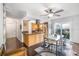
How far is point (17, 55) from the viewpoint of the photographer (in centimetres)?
176

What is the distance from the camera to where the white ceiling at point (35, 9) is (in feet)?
5.38

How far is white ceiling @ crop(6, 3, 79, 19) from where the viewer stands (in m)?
1.64

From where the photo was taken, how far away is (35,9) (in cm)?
168

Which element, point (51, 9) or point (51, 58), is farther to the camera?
point (51, 58)

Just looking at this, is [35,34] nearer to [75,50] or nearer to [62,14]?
[62,14]

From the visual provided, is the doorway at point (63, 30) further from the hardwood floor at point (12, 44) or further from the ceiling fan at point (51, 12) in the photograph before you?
the hardwood floor at point (12, 44)

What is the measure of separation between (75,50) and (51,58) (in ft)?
1.51

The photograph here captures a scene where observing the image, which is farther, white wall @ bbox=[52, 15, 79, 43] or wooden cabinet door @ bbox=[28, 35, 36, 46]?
wooden cabinet door @ bbox=[28, 35, 36, 46]

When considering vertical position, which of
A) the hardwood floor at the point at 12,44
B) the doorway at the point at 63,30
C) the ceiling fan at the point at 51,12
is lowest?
the hardwood floor at the point at 12,44

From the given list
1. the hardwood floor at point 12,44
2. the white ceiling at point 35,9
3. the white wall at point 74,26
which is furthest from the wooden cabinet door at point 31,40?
the white wall at point 74,26

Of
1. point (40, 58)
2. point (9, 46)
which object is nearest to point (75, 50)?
point (40, 58)

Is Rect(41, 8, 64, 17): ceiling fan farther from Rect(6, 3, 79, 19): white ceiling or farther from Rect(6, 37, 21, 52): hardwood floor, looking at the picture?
Rect(6, 37, 21, 52): hardwood floor

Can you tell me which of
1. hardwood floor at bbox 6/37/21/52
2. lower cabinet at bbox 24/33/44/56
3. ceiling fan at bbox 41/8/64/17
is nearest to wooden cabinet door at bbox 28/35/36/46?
lower cabinet at bbox 24/33/44/56

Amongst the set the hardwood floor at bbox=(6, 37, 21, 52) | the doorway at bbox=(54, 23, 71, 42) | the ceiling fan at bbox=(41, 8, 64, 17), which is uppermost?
the ceiling fan at bbox=(41, 8, 64, 17)
